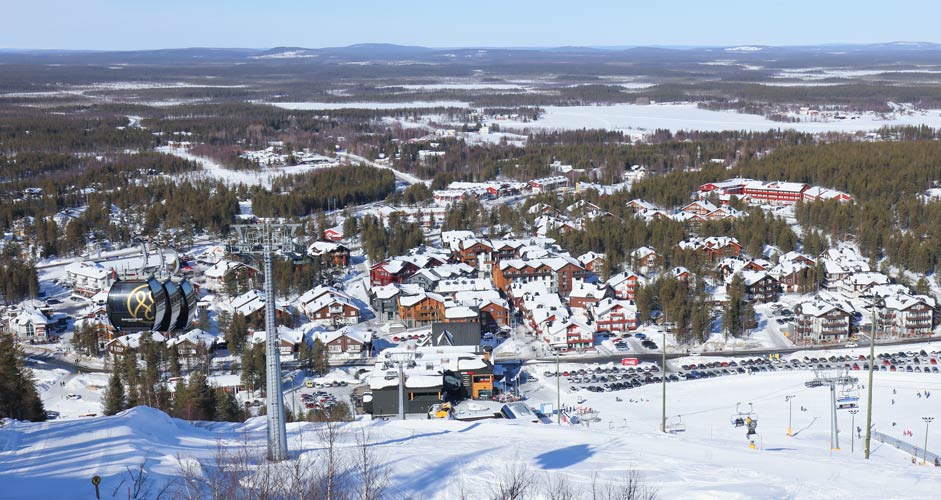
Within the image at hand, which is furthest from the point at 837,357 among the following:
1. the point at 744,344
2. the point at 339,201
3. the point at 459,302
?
the point at 339,201

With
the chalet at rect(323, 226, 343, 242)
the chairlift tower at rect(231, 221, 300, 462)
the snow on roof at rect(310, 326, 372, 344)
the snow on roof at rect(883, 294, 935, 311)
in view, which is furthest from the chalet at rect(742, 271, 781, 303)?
the chairlift tower at rect(231, 221, 300, 462)

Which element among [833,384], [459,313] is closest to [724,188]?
[459,313]

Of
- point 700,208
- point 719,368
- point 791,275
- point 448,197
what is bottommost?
point 719,368

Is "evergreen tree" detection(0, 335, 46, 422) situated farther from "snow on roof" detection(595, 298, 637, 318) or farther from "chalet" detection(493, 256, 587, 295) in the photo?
"chalet" detection(493, 256, 587, 295)

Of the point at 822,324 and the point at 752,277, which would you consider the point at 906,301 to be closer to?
the point at 822,324

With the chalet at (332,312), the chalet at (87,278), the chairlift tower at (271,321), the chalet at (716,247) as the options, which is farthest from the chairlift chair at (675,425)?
the chalet at (87,278)
